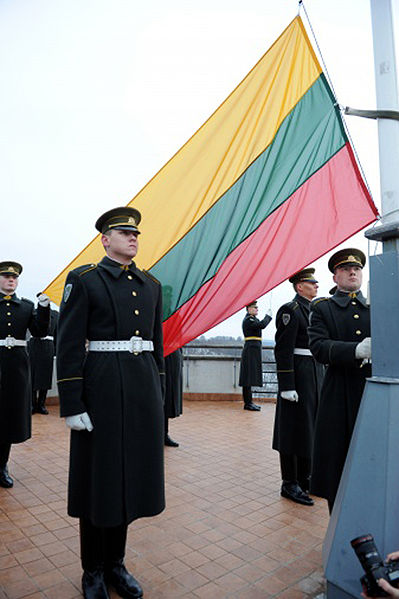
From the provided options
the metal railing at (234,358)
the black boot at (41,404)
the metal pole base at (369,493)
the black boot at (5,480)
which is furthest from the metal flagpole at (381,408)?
the metal railing at (234,358)

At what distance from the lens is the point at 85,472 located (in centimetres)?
250

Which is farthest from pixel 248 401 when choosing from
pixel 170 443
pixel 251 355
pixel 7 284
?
pixel 7 284

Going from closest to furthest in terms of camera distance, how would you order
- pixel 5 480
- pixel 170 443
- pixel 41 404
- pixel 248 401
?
pixel 5 480, pixel 170 443, pixel 41 404, pixel 248 401

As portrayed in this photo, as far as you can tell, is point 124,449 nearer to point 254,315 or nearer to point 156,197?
point 156,197

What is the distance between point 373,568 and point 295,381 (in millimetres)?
2754

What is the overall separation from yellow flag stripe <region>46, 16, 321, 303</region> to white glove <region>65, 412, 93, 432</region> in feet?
4.46

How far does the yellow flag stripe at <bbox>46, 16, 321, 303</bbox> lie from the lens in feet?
10.1

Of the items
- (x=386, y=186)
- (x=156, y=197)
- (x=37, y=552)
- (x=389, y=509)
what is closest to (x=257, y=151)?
(x=156, y=197)

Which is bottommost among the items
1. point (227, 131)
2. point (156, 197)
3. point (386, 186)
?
point (386, 186)

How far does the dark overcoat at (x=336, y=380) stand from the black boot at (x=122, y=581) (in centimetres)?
128

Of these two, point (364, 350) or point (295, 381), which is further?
point (295, 381)

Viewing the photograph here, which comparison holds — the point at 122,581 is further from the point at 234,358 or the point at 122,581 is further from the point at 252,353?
the point at 234,358

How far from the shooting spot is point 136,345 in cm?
263

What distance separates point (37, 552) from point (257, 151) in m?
3.11
